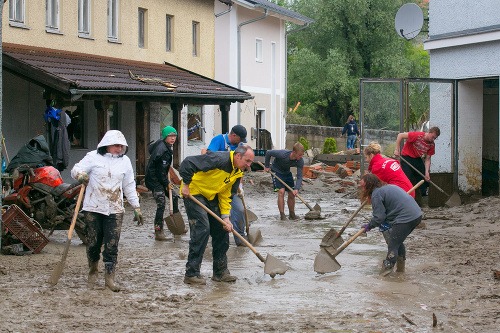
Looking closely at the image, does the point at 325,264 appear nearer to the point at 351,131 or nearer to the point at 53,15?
the point at 53,15

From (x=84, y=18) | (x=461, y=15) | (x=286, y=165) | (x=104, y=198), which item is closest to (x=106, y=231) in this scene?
(x=104, y=198)

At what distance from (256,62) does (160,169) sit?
22.1 meters

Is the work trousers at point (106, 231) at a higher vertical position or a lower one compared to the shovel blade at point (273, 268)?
higher

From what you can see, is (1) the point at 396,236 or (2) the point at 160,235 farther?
(2) the point at 160,235

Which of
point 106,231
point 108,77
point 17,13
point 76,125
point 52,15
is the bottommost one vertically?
point 106,231

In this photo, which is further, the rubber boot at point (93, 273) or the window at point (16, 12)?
the window at point (16, 12)

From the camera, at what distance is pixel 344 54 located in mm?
49219

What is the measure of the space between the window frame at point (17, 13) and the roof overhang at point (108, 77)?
1.76ft

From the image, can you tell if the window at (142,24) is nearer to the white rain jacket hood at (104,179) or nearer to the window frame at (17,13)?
the window frame at (17,13)

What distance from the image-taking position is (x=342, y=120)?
51.3 metres

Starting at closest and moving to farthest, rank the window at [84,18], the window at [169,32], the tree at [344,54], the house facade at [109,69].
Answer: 1. the house facade at [109,69]
2. the window at [84,18]
3. the window at [169,32]
4. the tree at [344,54]

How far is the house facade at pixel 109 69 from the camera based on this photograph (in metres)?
19.5

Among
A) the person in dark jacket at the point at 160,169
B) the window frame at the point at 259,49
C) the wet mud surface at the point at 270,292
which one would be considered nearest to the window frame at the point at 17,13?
the wet mud surface at the point at 270,292

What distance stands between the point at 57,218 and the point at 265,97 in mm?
24675
